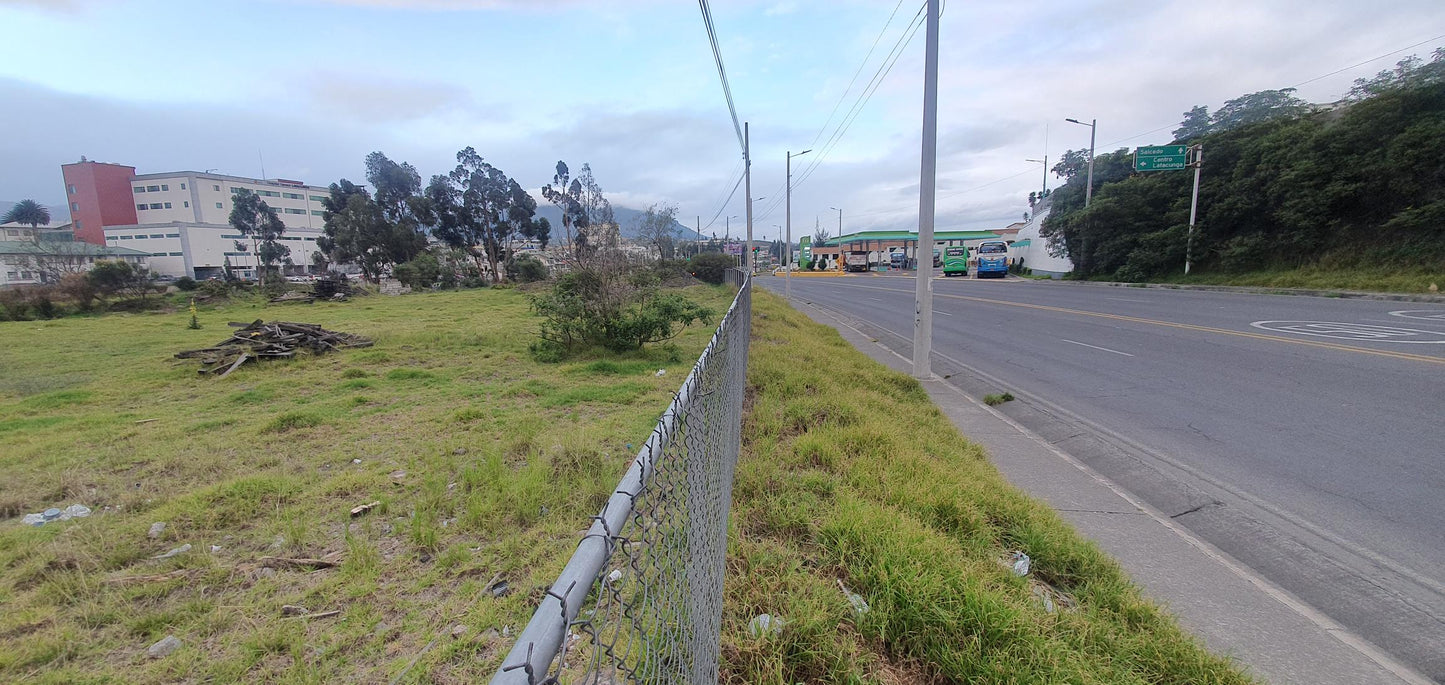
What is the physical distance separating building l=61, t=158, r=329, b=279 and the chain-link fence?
279 ft

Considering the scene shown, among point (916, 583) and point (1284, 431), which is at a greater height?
point (916, 583)

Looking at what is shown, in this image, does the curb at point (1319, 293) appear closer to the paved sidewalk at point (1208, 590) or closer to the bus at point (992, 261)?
the bus at point (992, 261)

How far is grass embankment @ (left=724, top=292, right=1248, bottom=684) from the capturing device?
2.32 meters

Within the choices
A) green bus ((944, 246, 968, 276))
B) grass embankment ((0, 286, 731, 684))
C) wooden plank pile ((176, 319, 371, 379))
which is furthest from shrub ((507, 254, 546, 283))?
grass embankment ((0, 286, 731, 684))

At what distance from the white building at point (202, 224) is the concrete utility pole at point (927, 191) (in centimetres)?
7744

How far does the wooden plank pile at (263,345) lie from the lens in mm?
10156

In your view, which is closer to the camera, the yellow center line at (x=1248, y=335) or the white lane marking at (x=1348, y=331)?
the yellow center line at (x=1248, y=335)

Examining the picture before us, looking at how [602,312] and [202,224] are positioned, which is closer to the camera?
[602,312]

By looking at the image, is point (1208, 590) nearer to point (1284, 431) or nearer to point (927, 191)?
point (1284, 431)

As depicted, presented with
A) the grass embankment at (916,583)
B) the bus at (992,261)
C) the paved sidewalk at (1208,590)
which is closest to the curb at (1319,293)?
the bus at (992,261)

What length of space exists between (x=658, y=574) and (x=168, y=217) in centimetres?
10796

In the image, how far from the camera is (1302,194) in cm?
2212

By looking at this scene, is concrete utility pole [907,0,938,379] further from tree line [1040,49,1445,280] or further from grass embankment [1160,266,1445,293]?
tree line [1040,49,1445,280]

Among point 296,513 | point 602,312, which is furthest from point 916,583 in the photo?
point 602,312
